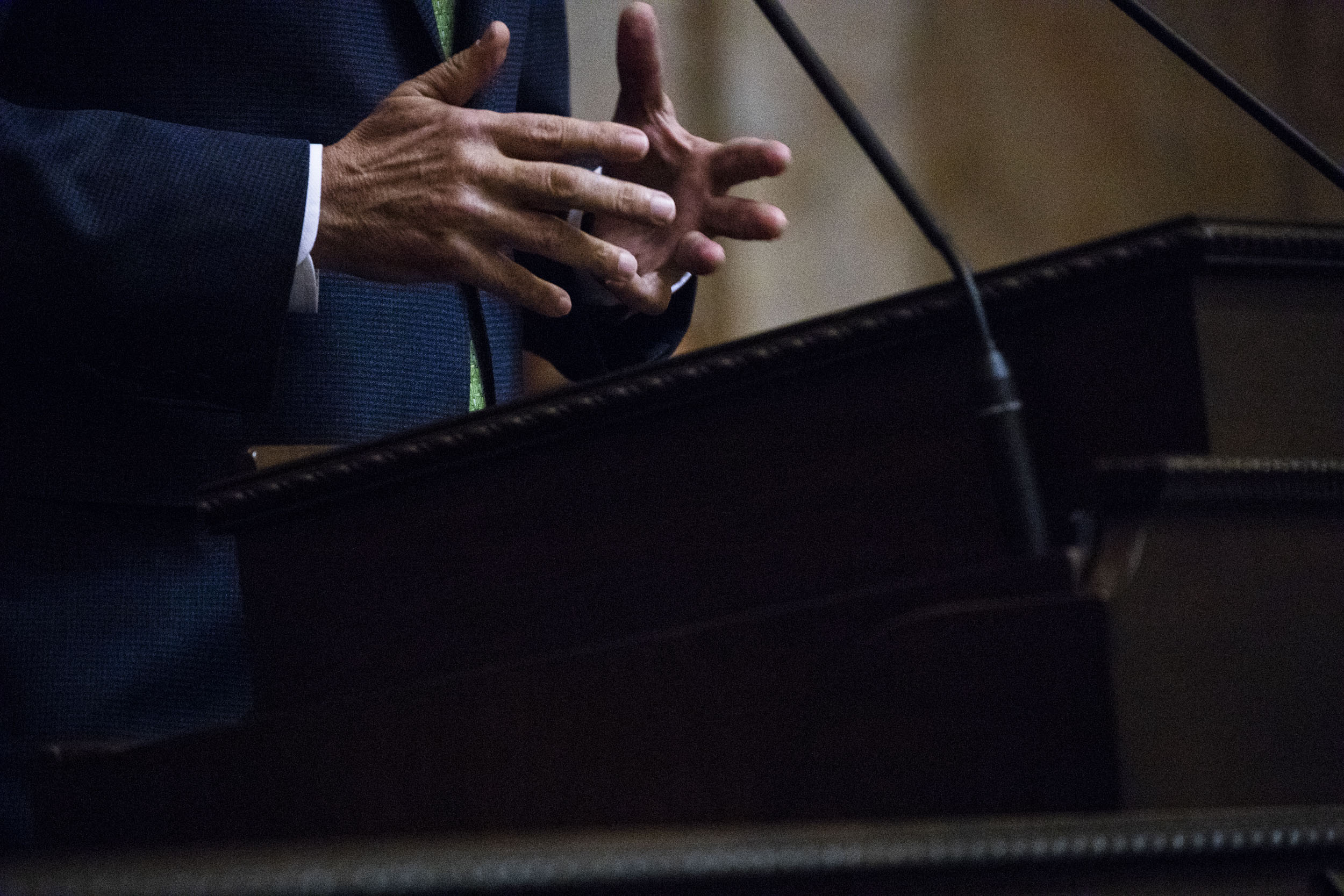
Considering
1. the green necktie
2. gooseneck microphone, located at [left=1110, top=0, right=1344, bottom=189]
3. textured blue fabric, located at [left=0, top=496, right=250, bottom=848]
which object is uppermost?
gooseneck microphone, located at [left=1110, top=0, right=1344, bottom=189]

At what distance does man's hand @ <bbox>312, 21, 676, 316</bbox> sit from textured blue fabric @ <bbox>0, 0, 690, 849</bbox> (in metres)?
0.04

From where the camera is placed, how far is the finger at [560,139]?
715 millimetres

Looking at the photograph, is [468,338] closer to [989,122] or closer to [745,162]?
[745,162]

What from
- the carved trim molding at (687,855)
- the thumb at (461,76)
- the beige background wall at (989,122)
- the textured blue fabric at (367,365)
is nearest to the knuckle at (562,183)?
the thumb at (461,76)

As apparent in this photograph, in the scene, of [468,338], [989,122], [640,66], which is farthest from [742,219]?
[989,122]

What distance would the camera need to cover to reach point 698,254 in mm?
887

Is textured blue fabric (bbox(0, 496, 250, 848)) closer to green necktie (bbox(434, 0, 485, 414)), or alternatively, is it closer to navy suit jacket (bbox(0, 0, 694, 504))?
navy suit jacket (bbox(0, 0, 694, 504))

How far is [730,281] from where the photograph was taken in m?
2.87

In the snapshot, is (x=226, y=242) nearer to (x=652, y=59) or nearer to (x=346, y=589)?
(x=346, y=589)

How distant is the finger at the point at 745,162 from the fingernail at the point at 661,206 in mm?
120

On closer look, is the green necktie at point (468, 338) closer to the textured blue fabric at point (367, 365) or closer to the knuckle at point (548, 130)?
the textured blue fabric at point (367, 365)

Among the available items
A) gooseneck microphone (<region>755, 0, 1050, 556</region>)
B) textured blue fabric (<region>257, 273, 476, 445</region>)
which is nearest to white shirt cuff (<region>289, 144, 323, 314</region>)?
textured blue fabric (<region>257, 273, 476, 445</region>)

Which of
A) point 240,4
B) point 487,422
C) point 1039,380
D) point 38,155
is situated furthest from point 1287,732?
point 240,4

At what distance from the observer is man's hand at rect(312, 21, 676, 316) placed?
714 millimetres
